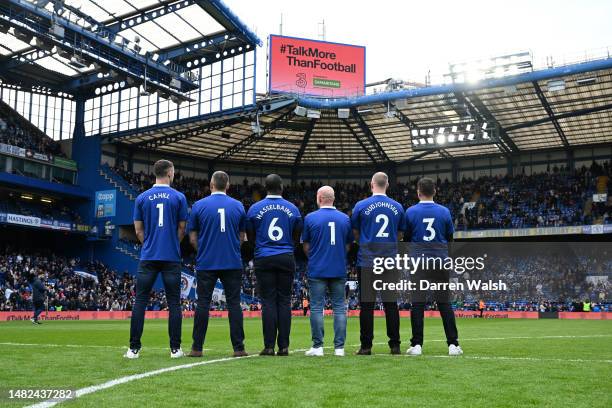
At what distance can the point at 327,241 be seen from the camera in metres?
8.43

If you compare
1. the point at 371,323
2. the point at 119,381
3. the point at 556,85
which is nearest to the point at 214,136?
the point at 556,85

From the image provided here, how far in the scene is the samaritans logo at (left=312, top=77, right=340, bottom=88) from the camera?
45.4 m

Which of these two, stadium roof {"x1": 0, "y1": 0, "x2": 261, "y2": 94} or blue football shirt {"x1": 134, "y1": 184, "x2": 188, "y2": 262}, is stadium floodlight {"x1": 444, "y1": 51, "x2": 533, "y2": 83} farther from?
blue football shirt {"x1": 134, "y1": 184, "x2": 188, "y2": 262}

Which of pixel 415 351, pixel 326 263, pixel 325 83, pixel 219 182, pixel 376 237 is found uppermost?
pixel 325 83

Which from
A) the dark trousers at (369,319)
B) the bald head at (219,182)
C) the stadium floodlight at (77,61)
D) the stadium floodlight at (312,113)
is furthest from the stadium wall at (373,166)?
the dark trousers at (369,319)

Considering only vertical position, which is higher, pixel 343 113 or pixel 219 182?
pixel 343 113

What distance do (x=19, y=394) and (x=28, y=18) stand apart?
35170 mm

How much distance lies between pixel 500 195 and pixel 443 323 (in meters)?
45.7

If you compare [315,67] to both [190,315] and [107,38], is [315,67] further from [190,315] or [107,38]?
[190,315]

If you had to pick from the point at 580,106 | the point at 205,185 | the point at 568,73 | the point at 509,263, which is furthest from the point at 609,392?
the point at 205,185

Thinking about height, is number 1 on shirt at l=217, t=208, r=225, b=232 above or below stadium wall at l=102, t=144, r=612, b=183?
below

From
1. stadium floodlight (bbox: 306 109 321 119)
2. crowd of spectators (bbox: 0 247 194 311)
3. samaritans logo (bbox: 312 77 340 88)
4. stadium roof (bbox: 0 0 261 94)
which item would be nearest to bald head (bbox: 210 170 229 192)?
crowd of spectators (bbox: 0 247 194 311)

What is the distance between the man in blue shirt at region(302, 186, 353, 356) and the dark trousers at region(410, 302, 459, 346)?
3.07 feet

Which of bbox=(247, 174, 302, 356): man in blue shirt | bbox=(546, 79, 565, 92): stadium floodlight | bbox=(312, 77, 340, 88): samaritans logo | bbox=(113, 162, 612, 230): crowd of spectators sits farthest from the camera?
bbox=(113, 162, 612, 230): crowd of spectators
